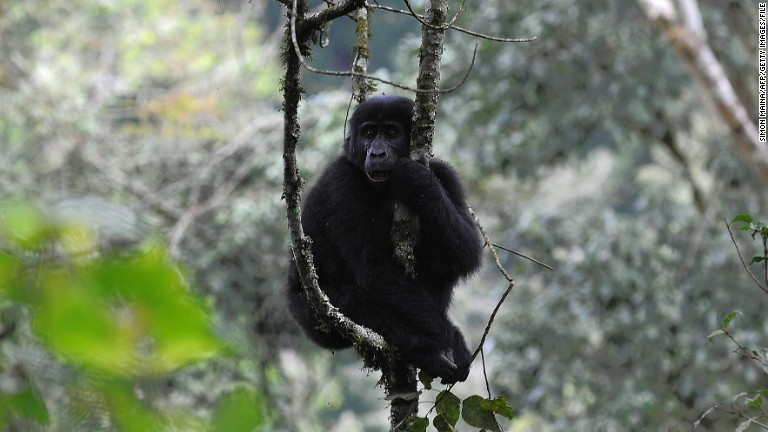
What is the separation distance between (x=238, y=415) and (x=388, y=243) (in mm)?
3152

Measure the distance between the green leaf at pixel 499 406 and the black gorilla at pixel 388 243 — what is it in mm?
613

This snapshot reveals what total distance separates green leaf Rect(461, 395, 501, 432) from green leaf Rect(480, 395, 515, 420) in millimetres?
17

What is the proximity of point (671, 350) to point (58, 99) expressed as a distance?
27.6 ft

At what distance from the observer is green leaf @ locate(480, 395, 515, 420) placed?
126 inches

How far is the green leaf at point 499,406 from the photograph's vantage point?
3199mm

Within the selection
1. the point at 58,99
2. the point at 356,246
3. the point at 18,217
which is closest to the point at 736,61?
the point at 356,246

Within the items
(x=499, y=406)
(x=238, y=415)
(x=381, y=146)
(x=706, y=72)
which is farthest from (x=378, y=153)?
(x=706, y=72)

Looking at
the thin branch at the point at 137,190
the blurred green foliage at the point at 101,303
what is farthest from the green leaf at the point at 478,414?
the thin branch at the point at 137,190

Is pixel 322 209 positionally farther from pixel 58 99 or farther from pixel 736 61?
pixel 58 99

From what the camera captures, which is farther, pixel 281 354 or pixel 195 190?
pixel 281 354

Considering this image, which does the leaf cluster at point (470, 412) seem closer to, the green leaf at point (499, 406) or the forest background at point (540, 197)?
the green leaf at point (499, 406)

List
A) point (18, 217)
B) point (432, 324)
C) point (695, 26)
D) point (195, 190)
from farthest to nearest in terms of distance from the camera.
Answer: point (195, 190), point (695, 26), point (432, 324), point (18, 217)

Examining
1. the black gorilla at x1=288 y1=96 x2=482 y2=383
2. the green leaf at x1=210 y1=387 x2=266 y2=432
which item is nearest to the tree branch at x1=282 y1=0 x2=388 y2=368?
the black gorilla at x1=288 y1=96 x2=482 y2=383

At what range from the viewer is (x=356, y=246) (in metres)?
4.02
